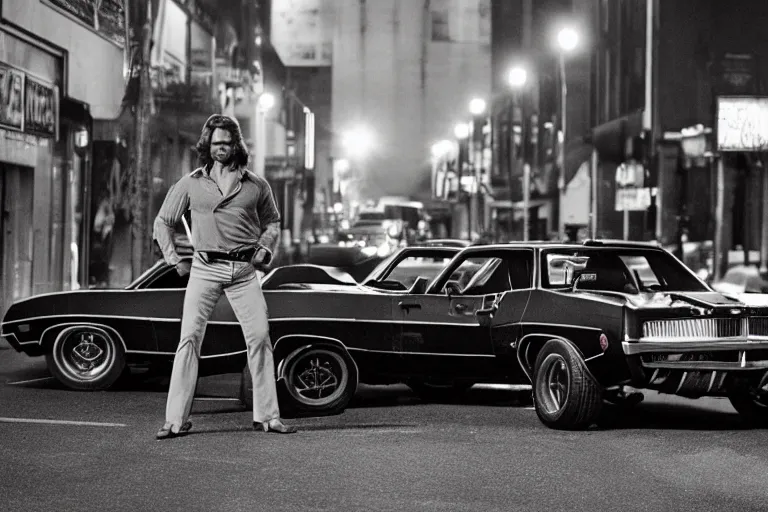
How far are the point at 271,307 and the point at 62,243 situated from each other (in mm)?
15801

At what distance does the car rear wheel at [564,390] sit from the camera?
851 cm

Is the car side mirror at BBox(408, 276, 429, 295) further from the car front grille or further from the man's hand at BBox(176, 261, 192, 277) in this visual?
the man's hand at BBox(176, 261, 192, 277)

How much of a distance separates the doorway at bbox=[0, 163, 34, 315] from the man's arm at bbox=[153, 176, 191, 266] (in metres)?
13.0

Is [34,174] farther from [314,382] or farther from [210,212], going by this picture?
[210,212]

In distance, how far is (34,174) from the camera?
22.2 metres

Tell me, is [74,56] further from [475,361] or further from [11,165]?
[475,361]

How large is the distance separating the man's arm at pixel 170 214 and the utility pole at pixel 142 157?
67.6ft

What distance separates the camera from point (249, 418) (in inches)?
361

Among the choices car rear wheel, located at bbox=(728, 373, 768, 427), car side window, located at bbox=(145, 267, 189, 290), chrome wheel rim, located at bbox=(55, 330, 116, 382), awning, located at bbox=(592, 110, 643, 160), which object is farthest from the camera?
awning, located at bbox=(592, 110, 643, 160)

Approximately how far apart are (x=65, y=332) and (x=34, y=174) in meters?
11.9

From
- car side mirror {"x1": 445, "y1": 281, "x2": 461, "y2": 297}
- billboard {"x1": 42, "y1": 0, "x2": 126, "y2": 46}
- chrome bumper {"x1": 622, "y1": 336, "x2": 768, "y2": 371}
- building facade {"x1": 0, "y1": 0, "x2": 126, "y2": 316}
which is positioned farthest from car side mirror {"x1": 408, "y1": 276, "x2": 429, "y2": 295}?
billboard {"x1": 42, "y1": 0, "x2": 126, "y2": 46}

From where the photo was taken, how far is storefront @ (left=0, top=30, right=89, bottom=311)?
2048cm

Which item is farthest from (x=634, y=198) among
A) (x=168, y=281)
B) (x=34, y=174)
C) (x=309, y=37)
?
(x=309, y=37)

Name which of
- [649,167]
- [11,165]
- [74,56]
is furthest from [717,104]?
[11,165]
